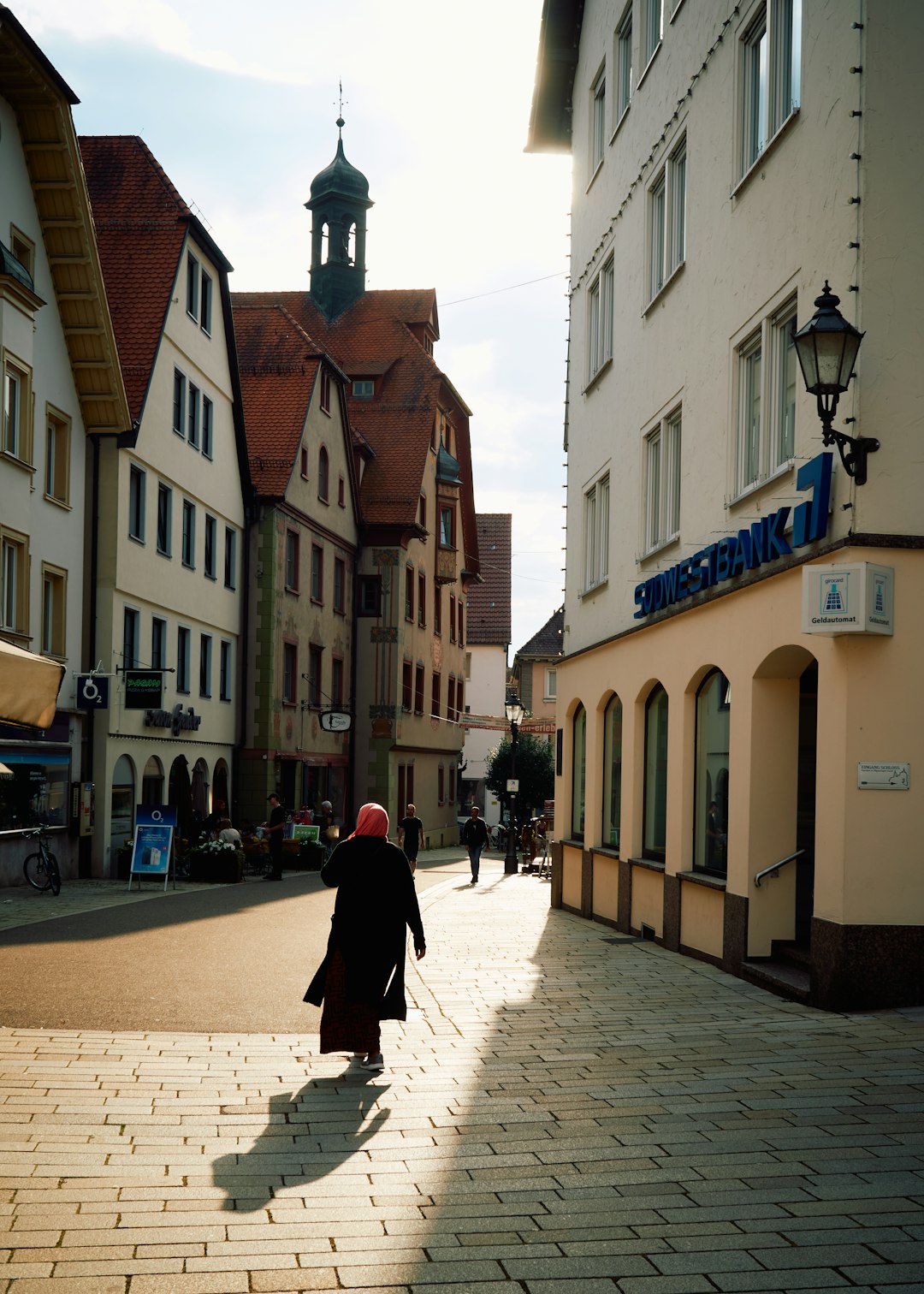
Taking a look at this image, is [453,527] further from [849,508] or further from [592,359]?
[849,508]

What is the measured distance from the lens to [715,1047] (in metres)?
9.89

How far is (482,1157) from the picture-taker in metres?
6.91

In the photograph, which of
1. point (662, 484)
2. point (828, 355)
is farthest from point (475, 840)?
point (828, 355)

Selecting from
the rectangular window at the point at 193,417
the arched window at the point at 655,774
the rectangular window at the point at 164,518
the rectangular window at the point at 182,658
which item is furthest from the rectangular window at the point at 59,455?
the arched window at the point at 655,774

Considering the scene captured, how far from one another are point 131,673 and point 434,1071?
2103cm

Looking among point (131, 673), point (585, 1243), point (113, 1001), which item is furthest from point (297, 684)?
point (585, 1243)

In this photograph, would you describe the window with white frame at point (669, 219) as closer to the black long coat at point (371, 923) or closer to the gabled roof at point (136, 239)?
the black long coat at point (371, 923)

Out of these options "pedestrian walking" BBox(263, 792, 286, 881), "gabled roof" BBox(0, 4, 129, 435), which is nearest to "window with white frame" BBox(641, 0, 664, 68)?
"gabled roof" BBox(0, 4, 129, 435)

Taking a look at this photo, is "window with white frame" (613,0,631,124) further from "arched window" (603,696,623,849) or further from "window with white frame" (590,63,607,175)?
"arched window" (603,696,623,849)

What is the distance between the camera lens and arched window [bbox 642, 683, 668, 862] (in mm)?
17938

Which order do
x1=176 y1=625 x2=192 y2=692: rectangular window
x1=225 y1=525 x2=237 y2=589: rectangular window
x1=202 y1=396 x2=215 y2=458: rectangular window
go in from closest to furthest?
x1=176 y1=625 x2=192 y2=692: rectangular window < x1=202 y1=396 x2=215 y2=458: rectangular window < x1=225 y1=525 x2=237 y2=589: rectangular window

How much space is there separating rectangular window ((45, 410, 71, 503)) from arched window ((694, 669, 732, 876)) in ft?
51.3

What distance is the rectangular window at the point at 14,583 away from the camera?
24.8 m

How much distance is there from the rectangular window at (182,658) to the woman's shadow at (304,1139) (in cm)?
2556
